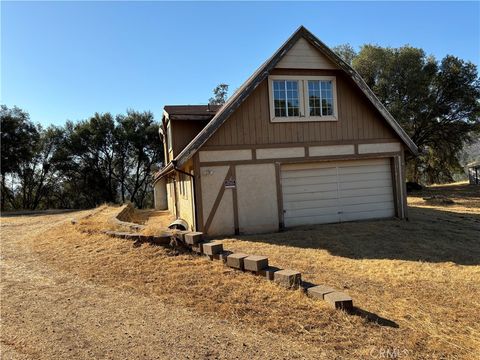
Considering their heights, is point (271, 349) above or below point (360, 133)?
below

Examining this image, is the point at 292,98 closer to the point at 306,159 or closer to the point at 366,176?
the point at 306,159

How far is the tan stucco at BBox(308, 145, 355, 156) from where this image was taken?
1219 cm

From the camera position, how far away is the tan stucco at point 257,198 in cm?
1142

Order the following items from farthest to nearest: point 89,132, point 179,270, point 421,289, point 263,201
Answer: point 89,132, point 263,201, point 179,270, point 421,289

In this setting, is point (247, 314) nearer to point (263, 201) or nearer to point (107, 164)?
point (263, 201)

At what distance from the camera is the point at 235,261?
677 cm

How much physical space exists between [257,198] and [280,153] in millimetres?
1558

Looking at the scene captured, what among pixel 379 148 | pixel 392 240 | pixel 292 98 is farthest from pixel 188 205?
pixel 379 148

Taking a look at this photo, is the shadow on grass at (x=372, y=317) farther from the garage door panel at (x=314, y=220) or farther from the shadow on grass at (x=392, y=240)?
the garage door panel at (x=314, y=220)

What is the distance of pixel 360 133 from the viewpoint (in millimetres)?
12641

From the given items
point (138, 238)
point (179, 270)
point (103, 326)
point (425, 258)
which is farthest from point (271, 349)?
point (425, 258)

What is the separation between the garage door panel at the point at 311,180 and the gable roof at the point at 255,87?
261 centimetres

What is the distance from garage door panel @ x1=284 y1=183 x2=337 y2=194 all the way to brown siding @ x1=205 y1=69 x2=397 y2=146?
4.70 ft

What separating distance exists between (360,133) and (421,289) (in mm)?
7163
